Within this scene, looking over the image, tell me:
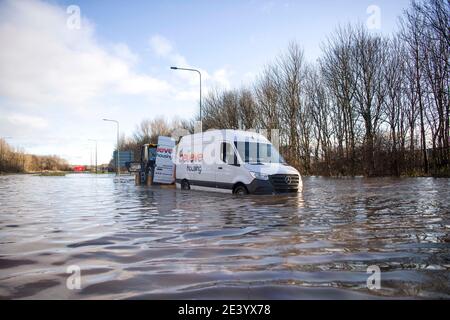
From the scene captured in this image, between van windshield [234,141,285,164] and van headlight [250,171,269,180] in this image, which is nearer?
van headlight [250,171,269,180]

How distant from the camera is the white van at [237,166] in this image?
13.0 metres

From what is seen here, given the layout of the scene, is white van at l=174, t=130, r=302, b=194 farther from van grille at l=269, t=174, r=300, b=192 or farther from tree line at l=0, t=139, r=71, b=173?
tree line at l=0, t=139, r=71, b=173

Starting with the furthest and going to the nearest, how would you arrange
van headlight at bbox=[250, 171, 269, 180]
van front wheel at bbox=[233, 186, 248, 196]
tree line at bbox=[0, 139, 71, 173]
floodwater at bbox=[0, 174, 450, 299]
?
tree line at bbox=[0, 139, 71, 173] < van front wheel at bbox=[233, 186, 248, 196] < van headlight at bbox=[250, 171, 269, 180] < floodwater at bbox=[0, 174, 450, 299]

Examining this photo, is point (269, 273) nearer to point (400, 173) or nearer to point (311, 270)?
point (311, 270)

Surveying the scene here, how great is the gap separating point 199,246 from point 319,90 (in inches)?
1456

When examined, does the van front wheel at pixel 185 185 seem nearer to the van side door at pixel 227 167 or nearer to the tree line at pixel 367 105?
the van side door at pixel 227 167

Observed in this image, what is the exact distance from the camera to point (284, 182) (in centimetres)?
1311

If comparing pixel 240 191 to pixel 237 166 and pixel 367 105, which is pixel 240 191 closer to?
pixel 237 166

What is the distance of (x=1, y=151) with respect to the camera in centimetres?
7250

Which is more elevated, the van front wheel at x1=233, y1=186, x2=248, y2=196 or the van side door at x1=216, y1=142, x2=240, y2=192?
the van side door at x1=216, y1=142, x2=240, y2=192

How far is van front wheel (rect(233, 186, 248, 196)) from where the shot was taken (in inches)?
522

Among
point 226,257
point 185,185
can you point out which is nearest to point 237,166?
point 185,185

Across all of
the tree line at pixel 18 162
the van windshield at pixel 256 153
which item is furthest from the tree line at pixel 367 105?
the tree line at pixel 18 162

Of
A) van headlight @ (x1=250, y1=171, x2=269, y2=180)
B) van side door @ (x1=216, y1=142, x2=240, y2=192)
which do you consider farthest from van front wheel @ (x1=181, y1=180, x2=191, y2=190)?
van headlight @ (x1=250, y1=171, x2=269, y2=180)
